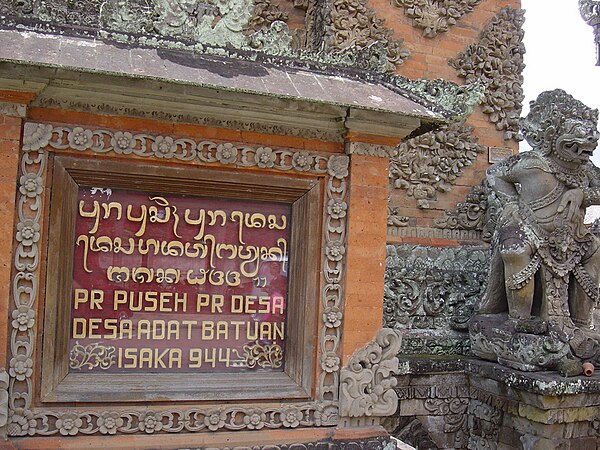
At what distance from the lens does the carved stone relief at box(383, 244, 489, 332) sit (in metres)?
7.26

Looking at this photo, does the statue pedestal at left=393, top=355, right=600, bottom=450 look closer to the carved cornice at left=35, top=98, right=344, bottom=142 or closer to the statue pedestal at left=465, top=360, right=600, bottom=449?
the statue pedestal at left=465, top=360, right=600, bottom=449

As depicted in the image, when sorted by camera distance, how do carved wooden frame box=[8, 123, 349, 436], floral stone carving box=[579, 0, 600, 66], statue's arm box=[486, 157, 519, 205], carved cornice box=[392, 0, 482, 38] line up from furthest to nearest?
floral stone carving box=[579, 0, 600, 66]
carved cornice box=[392, 0, 482, 38]
statue's arm box=[486, 157, 519, 205]
carved wooden frame box=[8, 123, 349, 436]

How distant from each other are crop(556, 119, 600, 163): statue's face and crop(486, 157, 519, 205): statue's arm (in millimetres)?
615

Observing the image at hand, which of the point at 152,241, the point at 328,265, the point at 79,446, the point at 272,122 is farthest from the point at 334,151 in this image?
the point at 79,446

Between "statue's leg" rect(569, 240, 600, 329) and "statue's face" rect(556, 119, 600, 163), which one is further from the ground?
"statue's face" rect(556, 119, 600, 163)

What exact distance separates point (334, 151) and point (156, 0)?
4.82ft

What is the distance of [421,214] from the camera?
7820mm

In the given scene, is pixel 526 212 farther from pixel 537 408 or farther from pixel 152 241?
pixel 152 241

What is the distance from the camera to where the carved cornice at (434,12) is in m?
7.88

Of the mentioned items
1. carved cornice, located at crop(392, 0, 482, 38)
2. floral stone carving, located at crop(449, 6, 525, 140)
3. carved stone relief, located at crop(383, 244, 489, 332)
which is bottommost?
carved stone relief, located at crop(383, 244, 489, 332)

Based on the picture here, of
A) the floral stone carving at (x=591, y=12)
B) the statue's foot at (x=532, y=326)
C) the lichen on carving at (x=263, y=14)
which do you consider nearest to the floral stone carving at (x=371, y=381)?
the statue's foot at (x=532, y=326)

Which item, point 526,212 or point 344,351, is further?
point 526,212

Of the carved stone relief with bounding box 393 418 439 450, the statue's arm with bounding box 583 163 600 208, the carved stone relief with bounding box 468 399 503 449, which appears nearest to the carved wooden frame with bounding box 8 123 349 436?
the carved stone relief with bounding box 393 418 439 450

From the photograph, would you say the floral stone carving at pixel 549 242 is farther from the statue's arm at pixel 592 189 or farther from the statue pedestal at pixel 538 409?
the statue pedestal at pixel 538 409
